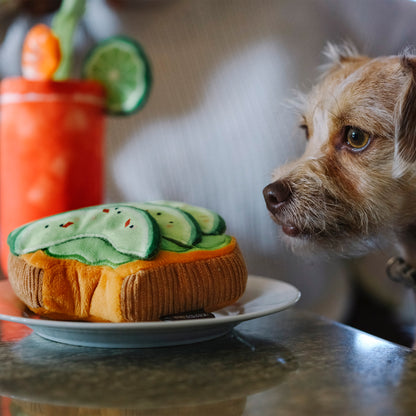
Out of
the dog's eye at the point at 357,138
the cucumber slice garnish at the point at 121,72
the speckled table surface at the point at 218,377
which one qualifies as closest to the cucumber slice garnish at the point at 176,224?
the speckled table surface at the point at 218,377

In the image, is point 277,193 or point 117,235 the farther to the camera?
point 277,193

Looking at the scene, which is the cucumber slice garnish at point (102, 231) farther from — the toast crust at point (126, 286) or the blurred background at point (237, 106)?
the blurred background at point (237, 106)

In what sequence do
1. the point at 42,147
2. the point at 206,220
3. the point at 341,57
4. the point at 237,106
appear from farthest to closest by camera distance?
the point at 237,106 → the point at 42,147 → the point at 341,57 → the point at 206,220

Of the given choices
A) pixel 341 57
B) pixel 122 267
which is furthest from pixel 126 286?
pixel 341 57

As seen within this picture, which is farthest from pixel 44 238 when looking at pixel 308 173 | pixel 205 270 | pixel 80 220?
pixel 308 173

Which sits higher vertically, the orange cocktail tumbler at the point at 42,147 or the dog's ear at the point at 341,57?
the dog's ear at the point at 341,57

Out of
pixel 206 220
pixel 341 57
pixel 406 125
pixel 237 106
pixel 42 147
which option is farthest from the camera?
pixel 237 106

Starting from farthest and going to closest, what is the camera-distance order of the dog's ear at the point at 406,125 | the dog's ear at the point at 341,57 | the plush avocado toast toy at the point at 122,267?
the dog's ear at the point at 341,57 < the dog's ear at the point at 406,125 < the plush avocado toast toy at the point at 122,267

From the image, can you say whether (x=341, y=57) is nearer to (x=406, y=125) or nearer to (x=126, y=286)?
(x=406, y=125)

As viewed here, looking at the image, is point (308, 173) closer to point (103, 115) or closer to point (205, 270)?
→ point (205, 270)
